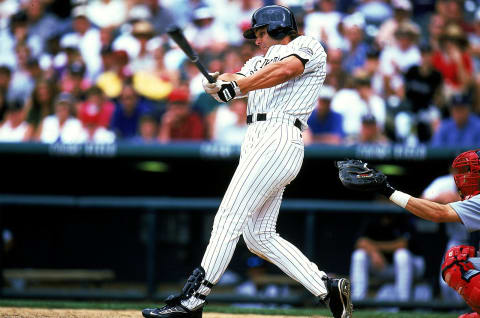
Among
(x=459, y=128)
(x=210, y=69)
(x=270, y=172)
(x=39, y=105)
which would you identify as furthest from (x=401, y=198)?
(x=39, y=105)

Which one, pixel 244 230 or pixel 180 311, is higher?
pixel 244 230

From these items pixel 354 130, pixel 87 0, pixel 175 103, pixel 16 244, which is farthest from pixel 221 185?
pixel 87 0

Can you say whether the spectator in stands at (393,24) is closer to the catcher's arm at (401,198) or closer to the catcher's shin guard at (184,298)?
the catcher's arm at (401,198)

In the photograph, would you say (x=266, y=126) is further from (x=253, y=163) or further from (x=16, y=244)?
(x=16, y=244)

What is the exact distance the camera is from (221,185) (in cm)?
767

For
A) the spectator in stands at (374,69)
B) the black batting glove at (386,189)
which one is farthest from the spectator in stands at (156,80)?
the black batting glove at (386,189)

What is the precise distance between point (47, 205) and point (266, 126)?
3.28m

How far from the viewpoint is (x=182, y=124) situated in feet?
24.1

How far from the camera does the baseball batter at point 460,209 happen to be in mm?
3611

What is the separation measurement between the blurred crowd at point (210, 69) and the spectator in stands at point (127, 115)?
1 cm

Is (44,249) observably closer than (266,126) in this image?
No

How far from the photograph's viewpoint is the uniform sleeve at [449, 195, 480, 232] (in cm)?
363

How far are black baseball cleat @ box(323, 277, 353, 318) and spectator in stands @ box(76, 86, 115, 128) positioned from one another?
4.19 meters

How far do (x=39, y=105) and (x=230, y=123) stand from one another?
218cm
